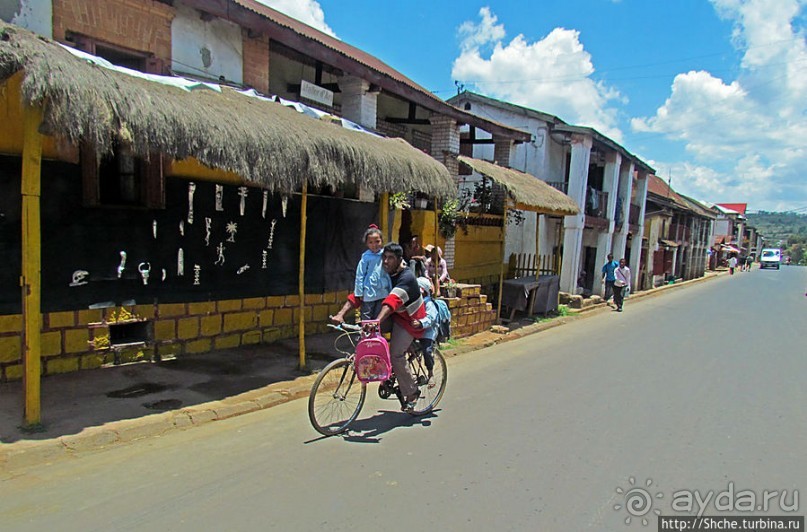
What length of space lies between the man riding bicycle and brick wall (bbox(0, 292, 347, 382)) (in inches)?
121

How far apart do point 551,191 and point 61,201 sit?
11.7 meters

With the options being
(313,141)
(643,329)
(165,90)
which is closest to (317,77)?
(313,141)

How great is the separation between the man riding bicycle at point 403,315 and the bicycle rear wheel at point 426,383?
21 cm

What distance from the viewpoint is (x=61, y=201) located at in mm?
5785

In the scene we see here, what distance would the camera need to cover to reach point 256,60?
8.48m

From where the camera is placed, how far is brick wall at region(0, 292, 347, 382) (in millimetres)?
5754

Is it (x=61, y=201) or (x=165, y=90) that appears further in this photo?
(x=61, y=201)

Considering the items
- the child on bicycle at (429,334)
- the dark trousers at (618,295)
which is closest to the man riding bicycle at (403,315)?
the child on bicycle at (429,334)

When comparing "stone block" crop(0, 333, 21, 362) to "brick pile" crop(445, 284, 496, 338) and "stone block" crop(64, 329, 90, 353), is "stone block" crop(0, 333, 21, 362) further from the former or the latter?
"brick pile" crop(445, 284, 496, 338)

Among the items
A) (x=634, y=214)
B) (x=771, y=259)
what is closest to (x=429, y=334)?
(x=634, y=214)

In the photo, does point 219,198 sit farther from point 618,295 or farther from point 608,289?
point 608,289

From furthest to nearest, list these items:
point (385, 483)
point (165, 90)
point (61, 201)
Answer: point (61, 201) < point (165, 90) < point (385, 483)

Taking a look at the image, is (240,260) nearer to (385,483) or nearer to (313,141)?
(313,141)

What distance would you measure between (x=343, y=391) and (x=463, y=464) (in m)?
1.31
